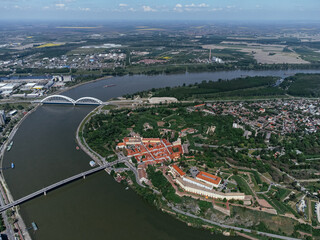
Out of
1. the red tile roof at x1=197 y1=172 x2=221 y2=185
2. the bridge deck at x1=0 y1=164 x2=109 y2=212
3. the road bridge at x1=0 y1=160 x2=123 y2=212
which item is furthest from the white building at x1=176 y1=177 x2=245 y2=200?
Answer: the bridge deck at x1=0 y1=164 x2=109 y2=212

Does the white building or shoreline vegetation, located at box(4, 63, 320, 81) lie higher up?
shoreline vegetation, located at box(4, 63, 320, 81)

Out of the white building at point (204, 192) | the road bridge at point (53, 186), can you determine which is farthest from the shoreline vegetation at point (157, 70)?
the white building at point (204, 192)

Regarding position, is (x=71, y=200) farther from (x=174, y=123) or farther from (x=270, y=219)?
(x=174, y=123)

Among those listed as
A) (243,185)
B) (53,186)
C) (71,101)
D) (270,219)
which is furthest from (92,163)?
(71,101)

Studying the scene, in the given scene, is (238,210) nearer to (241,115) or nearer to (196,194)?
(196,194)

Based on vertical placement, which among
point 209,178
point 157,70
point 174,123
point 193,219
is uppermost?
point 157,70

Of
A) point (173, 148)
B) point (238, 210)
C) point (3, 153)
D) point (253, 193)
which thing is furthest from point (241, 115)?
point (3, 153)

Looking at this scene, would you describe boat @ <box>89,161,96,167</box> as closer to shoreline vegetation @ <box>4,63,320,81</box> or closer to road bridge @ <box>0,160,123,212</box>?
road bridge @ <box>0,160,123,212</box>

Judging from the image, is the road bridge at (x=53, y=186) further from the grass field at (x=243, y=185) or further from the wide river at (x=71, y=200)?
the grass field at (x=243, y=185)

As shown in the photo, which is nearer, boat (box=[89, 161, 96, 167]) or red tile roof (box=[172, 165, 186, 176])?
red tile roof (box=[172, 165, 186, 176])
